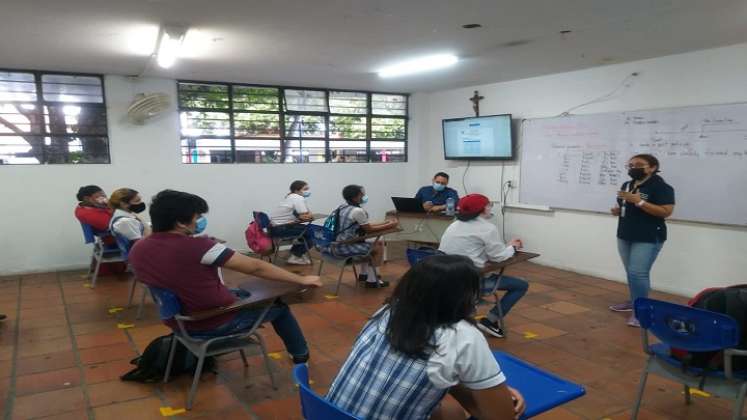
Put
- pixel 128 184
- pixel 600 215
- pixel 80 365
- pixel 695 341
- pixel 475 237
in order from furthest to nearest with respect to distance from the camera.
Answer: pixel 128 184, pixel 600 215, pixel 475 237, pixel 80 365, pixel 695 341

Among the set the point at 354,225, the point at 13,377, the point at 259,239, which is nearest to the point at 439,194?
the point at 354,225

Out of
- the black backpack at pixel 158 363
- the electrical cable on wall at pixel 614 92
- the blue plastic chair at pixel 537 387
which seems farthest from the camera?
the electrical cable on wall at pixel 614 92

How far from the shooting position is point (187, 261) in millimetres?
2527

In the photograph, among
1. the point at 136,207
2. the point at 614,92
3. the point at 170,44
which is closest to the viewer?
the point at 170,44

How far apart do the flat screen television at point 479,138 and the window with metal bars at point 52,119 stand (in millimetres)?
4731

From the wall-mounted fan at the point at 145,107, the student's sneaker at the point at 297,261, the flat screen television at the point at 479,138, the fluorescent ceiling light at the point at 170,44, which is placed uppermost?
the fluorescent ceiling light at the point at 170,44

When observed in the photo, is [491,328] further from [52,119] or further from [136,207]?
[52,119]

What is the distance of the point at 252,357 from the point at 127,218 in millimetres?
1664

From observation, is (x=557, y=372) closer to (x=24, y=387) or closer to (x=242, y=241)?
(x=24, y=387)

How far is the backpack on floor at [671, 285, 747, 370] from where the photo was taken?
2.19 meters

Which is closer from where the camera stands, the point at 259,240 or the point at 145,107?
the point at 259,240

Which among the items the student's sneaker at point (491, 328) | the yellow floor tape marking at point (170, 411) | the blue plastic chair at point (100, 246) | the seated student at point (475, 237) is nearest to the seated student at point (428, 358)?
the yellow floor tape marking at point (170, 411)

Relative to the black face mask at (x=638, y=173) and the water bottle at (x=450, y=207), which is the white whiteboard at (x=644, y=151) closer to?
the water bottle at (x=450, y=207)

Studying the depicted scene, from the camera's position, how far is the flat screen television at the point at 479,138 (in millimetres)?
6746
